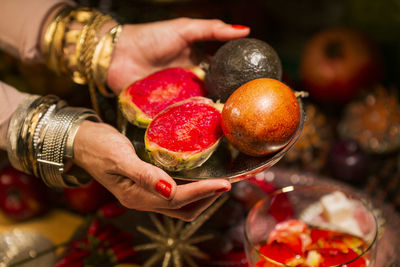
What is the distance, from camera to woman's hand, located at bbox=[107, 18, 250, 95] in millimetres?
1075

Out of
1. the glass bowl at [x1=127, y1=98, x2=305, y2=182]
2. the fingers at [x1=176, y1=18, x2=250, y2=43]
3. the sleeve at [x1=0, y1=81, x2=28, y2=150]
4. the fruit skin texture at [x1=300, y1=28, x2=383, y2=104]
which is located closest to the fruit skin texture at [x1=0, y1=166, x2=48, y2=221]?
the sleeve at [x1=0, y1=81, x2=28, y2=150]

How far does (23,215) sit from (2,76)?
20.5 inches

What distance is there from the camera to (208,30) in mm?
1023

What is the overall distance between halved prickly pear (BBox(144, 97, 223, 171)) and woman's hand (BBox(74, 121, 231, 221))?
4cm

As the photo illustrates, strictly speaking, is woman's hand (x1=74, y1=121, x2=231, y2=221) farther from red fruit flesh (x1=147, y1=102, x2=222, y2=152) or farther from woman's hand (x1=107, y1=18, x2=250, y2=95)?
woman's hand (x1=107, y1=18, x2=250, y2=95)

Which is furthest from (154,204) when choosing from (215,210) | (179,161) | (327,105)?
(327,105)

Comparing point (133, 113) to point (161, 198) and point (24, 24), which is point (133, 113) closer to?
point (161, 198)

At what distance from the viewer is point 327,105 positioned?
1.74 meters

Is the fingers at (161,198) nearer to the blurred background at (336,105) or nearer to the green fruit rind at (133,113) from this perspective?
the green fruit rind at (133,113)

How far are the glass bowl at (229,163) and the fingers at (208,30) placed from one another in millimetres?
261

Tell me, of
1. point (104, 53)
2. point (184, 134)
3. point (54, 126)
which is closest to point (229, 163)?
point (184, 134)

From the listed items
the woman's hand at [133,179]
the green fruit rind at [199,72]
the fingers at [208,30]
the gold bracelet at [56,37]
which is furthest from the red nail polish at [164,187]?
the gold bracelet at [56,37]

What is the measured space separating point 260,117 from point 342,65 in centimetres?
103

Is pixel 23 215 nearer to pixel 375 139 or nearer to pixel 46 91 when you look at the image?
pixel 46 91
